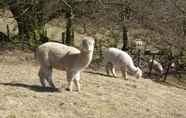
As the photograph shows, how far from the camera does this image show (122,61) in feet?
36.1

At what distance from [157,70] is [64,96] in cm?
932

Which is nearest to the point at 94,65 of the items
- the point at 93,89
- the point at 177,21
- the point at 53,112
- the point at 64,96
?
the point at 177,21

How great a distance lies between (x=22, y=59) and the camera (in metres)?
12.3

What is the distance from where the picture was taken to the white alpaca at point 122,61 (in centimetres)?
1092

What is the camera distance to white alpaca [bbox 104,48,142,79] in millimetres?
10922

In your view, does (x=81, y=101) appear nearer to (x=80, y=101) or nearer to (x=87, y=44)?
(x=80, y=101)

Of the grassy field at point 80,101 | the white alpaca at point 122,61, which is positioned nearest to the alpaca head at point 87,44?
the grassy field at point 80,101

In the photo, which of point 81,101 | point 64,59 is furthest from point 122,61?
point 81,101

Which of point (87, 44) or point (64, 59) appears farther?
point (64, 59)

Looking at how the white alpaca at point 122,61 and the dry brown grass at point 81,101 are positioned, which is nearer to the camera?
the dry brown grass at point 81,101

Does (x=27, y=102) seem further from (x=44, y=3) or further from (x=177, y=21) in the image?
(x=177, y=21)

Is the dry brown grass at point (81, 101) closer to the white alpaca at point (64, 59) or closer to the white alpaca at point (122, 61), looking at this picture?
the white alpaca at point (64, 59)

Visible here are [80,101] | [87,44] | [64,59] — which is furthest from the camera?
[64,59]

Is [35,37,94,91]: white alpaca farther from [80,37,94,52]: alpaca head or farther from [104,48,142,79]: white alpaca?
[104,48,142,79]: white alpaca
